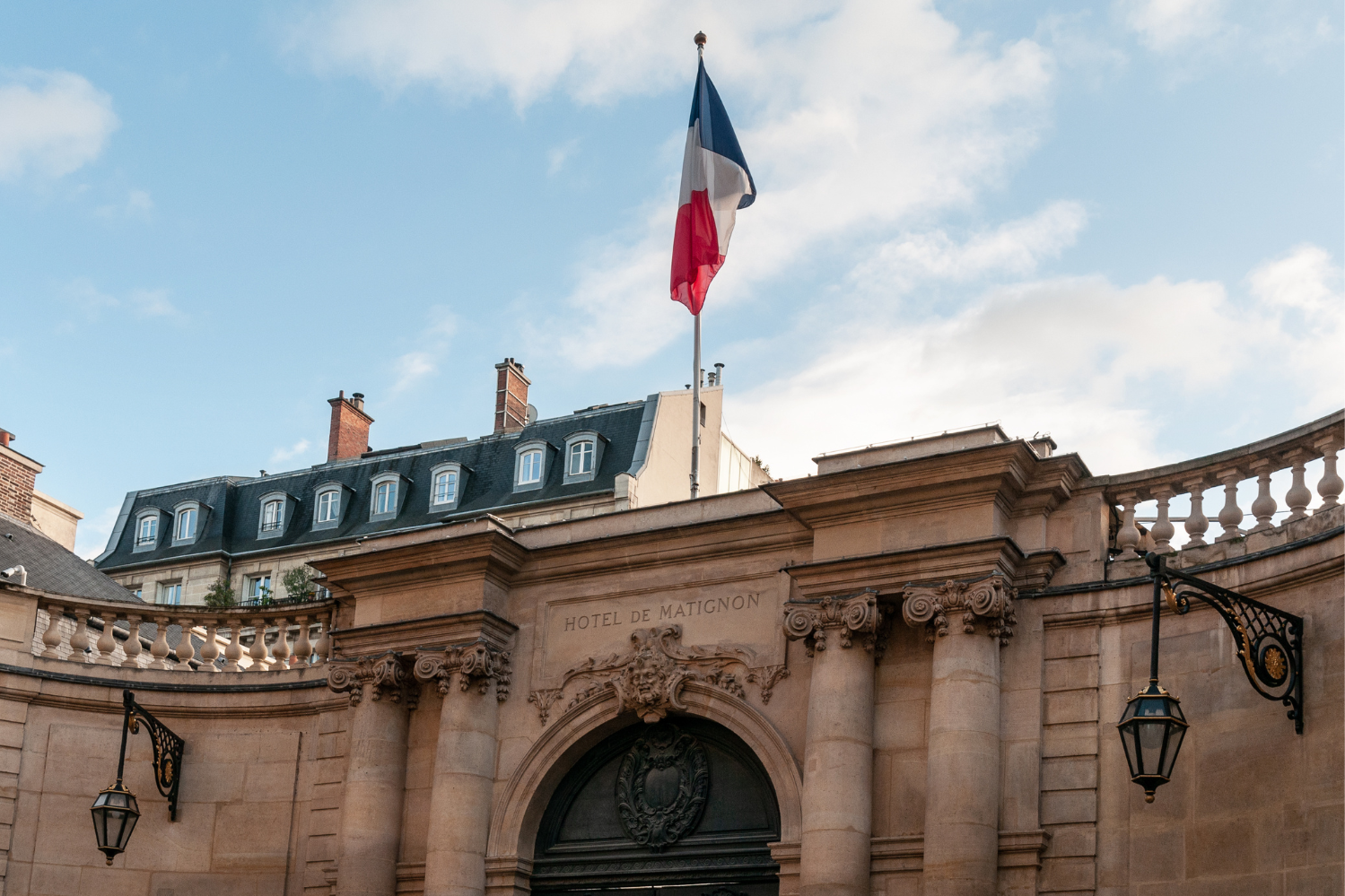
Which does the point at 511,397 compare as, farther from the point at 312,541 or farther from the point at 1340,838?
the point at 1340,838

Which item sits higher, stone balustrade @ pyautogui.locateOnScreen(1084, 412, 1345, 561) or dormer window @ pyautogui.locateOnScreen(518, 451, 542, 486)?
dormer window @ pyautogui.locateOnScreen(518, 451, 542, 486)

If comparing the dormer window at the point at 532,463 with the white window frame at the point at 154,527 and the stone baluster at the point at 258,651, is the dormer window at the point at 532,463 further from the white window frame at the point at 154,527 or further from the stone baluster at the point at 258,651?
the stone baluster at the point at 258,651

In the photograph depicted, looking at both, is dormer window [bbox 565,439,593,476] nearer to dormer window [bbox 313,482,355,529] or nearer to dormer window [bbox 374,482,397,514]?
dormer window [bbox 374,482,397,514]

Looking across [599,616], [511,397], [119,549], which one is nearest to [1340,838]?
[599,616]

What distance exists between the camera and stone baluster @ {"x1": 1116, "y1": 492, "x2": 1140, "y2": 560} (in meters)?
10.8

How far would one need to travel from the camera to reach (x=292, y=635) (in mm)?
17812

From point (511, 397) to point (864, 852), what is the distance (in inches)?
946

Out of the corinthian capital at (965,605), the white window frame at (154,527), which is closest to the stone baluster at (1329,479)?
the corinthian capital at (965,605)

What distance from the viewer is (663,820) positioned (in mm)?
11922

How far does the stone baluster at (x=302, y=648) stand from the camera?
13914mm

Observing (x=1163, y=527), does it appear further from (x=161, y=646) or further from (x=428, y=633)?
(x=161, y=646)

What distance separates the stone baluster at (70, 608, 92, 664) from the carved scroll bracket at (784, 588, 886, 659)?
248 inches

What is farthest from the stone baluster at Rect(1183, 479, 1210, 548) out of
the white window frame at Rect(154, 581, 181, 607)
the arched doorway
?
the white window frame at Rect(154, 581, 181, 607)

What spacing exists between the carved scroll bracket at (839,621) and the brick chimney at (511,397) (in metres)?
22.3
